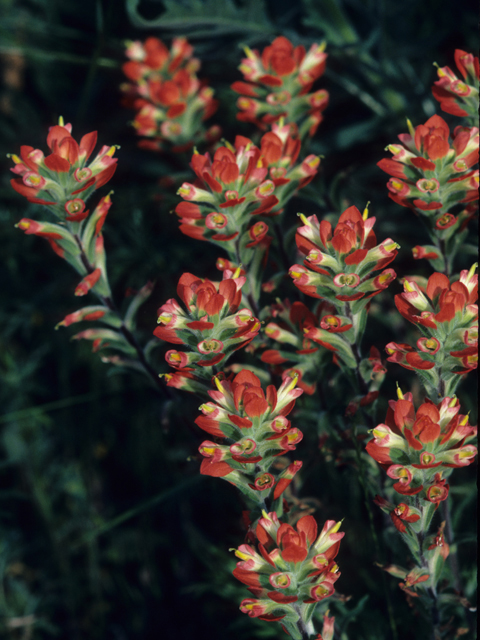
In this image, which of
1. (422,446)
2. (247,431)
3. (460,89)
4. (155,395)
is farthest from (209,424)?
(155,395)

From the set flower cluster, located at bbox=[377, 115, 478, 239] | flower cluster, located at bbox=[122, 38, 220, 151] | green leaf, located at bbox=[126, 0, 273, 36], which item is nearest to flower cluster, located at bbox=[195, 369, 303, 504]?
flower cluster, located at bbox=[377, 115, 478, 239]

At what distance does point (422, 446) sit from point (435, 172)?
17.9 inches

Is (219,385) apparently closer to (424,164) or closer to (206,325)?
(206,325)

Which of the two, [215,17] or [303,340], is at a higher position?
[215,17]

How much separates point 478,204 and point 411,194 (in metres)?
0.21

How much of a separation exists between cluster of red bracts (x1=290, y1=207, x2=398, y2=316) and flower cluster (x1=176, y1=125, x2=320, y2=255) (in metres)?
0.13

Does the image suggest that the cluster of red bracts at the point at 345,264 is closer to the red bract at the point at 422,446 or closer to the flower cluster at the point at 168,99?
the red bract at the point at 422,446

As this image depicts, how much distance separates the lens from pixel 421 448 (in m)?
0.82

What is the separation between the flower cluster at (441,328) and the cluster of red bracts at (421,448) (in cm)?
5

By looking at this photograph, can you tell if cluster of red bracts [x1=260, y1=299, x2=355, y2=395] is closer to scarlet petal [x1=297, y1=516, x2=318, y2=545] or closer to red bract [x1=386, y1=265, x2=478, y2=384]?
red bract [x1=386, y1=265, x2=478, y2=384]

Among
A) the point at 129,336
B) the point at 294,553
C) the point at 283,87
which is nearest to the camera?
the point at 294,553

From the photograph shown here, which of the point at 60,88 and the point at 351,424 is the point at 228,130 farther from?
the point at 351,424

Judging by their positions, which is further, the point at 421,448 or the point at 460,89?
the point at 460,89

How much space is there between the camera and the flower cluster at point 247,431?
81cm
